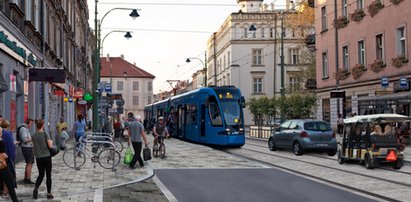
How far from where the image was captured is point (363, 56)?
3469 cm

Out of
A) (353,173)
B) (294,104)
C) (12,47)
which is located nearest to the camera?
(353,173)

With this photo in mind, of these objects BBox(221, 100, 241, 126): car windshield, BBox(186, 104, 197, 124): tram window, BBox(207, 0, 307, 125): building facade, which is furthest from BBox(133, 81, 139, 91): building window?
BBox(221, 100, 241, 126): car windshield

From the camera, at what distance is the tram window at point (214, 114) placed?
26086 mm

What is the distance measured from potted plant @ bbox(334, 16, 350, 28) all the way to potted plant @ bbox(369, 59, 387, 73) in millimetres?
5336

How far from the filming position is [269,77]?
7762 cm

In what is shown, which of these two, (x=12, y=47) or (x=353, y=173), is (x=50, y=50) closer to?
(x=12, y=47)

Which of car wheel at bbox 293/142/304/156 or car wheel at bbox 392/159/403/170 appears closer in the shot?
car wheel at bbox 392/159/403/170

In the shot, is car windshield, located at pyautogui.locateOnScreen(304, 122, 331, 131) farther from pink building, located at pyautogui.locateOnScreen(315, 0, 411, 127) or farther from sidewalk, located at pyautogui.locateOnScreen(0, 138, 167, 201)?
sidewalk, located at pyautogui.locateOnScreen(0, 138, 167, 201)

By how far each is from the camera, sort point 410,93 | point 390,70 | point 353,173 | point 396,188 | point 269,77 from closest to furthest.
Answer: point 396,188
point 353,173
point 410,93
point 390,70
point 269,77

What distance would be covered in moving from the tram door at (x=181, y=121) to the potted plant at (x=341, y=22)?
12.4 m

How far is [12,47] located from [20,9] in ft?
6.63

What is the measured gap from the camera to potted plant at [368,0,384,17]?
3158 centimetres

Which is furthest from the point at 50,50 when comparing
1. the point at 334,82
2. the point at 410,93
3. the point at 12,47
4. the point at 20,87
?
the point at 334,82

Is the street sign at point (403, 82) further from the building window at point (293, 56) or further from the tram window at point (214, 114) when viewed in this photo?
the building window at point (293, 56)
